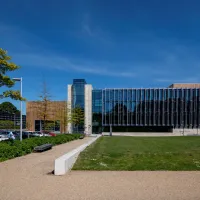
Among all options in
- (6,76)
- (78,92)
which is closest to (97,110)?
(78,92)

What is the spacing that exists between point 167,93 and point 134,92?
883cm

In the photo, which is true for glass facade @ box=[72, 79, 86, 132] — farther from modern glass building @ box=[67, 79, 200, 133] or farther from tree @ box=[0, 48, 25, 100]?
tree @ box=[0, 48, 25, 100]

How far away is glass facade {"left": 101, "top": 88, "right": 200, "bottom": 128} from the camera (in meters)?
76.4

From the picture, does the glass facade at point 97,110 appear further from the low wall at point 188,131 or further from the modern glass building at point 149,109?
the low wall at point 188,131

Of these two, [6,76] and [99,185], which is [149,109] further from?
[99,185]

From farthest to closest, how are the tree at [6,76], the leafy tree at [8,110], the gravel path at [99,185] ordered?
the leafy tree at [8,110], the tree at [6,76], the gravel path at [99,185]

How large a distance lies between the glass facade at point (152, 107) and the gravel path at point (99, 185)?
67185mm

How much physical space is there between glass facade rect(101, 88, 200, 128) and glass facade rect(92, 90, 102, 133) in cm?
92

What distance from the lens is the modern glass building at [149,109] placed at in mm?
76438

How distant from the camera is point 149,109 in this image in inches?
3039

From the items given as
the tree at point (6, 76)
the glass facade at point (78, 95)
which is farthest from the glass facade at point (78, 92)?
the tree at point (6, 76)

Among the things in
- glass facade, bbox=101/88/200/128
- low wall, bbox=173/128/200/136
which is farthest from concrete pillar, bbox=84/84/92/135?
low wall, bbox=173/128/200/136

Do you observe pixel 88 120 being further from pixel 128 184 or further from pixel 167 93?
pixel 128 184

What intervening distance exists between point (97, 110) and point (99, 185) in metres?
71.3
